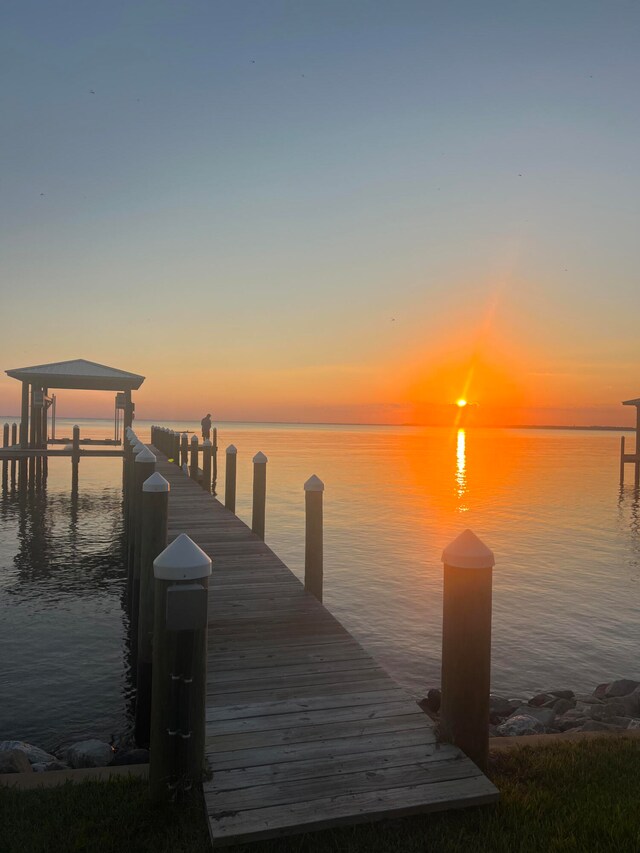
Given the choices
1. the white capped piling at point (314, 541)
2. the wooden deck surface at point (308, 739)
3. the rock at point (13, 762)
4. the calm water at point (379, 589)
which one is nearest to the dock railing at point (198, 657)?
the wooden deck surface at point (308, 739)

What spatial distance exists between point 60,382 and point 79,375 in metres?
4.66

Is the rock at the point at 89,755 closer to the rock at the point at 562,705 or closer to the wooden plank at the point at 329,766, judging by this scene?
the wooden plank at the point at 329,766

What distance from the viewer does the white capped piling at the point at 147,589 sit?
22.0 feet

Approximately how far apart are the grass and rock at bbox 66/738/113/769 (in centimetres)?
205

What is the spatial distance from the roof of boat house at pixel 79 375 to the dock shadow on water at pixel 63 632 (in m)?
8.33

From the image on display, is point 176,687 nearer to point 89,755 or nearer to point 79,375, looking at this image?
point 89,755

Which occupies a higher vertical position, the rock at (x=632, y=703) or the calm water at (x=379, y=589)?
the rock at (x=632, y=703)

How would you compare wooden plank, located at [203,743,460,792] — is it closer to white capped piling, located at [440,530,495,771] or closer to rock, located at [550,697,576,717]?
white capped piling, located at [440,530,495,771]

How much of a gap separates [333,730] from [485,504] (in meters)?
28.4

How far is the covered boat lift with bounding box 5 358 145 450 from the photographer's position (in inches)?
1190

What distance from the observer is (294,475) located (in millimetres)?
Answer: 44438

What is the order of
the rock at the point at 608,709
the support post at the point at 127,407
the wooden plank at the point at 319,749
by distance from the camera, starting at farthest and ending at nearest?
the support post at the point at 127,407
the rock at the point at 608,709
the wooden plank at the point at 319,749

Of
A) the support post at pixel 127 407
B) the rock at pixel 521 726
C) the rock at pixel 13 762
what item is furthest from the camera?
the support post at pixel 127 407

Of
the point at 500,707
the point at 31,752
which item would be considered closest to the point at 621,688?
the point at 500,707
